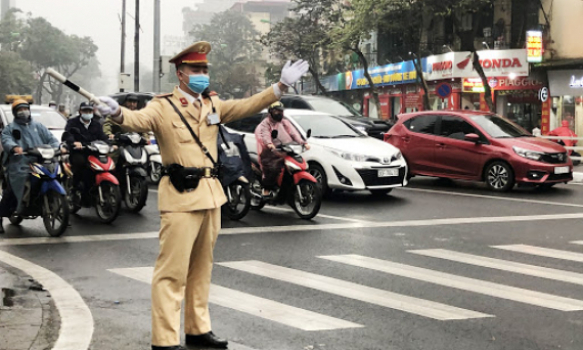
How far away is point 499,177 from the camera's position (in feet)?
53.6

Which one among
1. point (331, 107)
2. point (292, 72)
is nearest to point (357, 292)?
point (292, 72)

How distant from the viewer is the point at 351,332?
5914mm

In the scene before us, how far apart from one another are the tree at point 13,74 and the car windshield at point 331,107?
193 feet

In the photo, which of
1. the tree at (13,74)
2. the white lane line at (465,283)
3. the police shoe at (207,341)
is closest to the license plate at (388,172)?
the white lane line at (465,283)

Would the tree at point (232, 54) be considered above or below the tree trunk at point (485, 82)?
above

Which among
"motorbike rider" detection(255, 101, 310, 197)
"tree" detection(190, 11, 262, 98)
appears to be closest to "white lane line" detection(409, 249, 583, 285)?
"motorbike rider" detection(255, 101, 310, 197)

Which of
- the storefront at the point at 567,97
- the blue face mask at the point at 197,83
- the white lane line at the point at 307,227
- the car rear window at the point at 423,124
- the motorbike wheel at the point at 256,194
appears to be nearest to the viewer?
the blue face mask at the point at 197,83

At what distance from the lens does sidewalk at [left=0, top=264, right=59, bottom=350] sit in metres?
A: 5.54

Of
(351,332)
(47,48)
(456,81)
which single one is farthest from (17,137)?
(47,48)

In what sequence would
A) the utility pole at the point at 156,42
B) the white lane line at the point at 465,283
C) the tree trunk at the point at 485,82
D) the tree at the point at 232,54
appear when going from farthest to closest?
the tree at the point at 232,54 → the utility pole at the point at 156,42 → the tree trunk at the point at 485,82 → the white lane line at the point at 465,283

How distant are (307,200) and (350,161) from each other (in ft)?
7.43

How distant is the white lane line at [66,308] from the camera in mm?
5638

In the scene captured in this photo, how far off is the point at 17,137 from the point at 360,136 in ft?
21.8

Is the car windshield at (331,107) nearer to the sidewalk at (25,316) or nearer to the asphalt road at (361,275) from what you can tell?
the asphalt road at (361,275)
